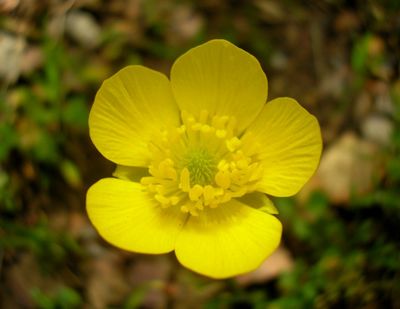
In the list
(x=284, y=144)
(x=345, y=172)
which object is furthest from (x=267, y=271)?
(x=284, y=144)

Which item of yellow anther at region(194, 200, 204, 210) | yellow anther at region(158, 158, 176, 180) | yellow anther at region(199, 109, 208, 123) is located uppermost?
yellow anther at region(199, 109, 208, 123)

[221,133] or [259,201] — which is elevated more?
[221,133]

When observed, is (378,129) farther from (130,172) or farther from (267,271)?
(130,172)

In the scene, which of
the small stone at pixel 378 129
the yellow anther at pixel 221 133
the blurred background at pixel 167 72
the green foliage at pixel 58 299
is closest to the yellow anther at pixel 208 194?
the yellow anther at pixel 221 133

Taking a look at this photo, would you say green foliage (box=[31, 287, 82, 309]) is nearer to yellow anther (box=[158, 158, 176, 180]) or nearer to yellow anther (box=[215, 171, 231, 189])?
yellow anther (box=[158, 158, 176, 180])

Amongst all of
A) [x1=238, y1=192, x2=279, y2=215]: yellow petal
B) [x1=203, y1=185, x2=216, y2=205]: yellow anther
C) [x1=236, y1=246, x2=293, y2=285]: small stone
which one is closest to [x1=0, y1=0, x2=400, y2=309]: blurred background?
[x1=236, y1=246, x2=293, y2=285]: small stone

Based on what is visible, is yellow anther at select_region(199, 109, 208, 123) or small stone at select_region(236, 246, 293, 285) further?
small stone at select_region(236, 246, 293, 285)

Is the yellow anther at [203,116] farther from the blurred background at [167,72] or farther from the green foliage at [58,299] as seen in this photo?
the green foliage at [58,299]

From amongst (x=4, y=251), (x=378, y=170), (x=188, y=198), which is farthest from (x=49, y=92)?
(x=378, y=170)
